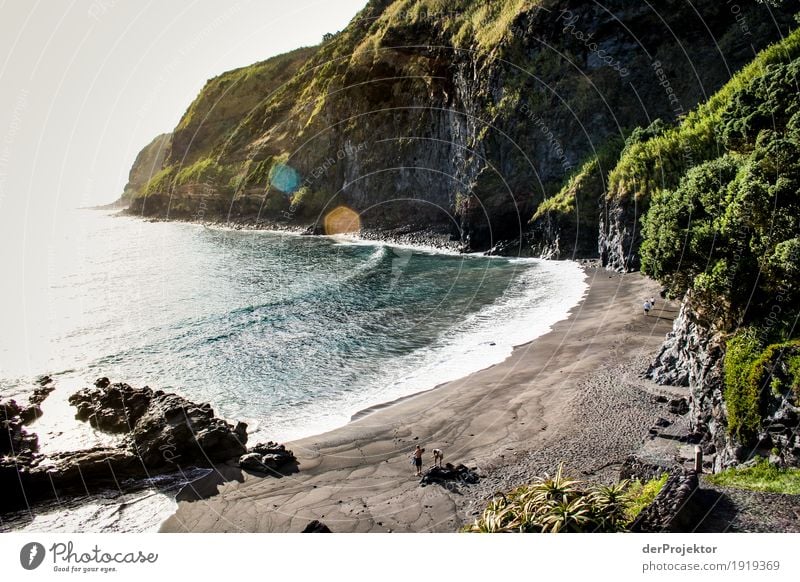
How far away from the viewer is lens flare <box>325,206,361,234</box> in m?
131

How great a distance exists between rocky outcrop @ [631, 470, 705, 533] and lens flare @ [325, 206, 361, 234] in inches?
4568

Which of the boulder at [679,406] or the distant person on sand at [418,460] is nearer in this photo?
the distant person on sand at [418,460]

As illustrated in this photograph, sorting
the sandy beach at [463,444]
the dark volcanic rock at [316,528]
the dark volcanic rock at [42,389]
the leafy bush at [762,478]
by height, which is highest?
the leafy bush at [762,478]

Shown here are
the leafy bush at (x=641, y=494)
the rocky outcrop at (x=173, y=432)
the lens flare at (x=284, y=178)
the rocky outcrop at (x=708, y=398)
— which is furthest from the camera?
the lens flare at (x=284, y=178)

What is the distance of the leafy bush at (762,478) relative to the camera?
16292mm

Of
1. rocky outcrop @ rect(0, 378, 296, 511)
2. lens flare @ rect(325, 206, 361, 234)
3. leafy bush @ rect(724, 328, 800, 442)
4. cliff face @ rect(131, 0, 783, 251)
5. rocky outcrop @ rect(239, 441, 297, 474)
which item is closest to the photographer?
leafy bush @ rect(724, 328, 800, 442)

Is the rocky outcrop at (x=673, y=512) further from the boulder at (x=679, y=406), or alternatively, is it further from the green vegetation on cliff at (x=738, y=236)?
the boulder at (x=679, y=406)

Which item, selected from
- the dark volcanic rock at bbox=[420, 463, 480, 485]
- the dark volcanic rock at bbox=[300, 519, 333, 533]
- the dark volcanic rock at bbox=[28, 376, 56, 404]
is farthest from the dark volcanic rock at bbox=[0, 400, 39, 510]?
the dark volcanic rock at bbox=[420, 463, 480, 485]

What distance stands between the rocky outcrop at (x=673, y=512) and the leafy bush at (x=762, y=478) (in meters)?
2.61

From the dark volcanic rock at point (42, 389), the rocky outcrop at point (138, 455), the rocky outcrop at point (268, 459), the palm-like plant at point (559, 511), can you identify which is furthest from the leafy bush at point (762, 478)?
the dark volcanic rock at point (42, 389)

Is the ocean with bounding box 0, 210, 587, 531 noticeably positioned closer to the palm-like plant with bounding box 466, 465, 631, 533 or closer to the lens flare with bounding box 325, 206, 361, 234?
the palm-like plant with bounding box 466, 465, 631, 533

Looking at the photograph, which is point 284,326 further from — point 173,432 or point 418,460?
point 418,460

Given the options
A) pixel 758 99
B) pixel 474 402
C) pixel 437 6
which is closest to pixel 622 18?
pixel 437 6

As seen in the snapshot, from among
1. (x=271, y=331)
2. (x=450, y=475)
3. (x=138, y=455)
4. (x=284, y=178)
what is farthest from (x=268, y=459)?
(x=284, y=178)
